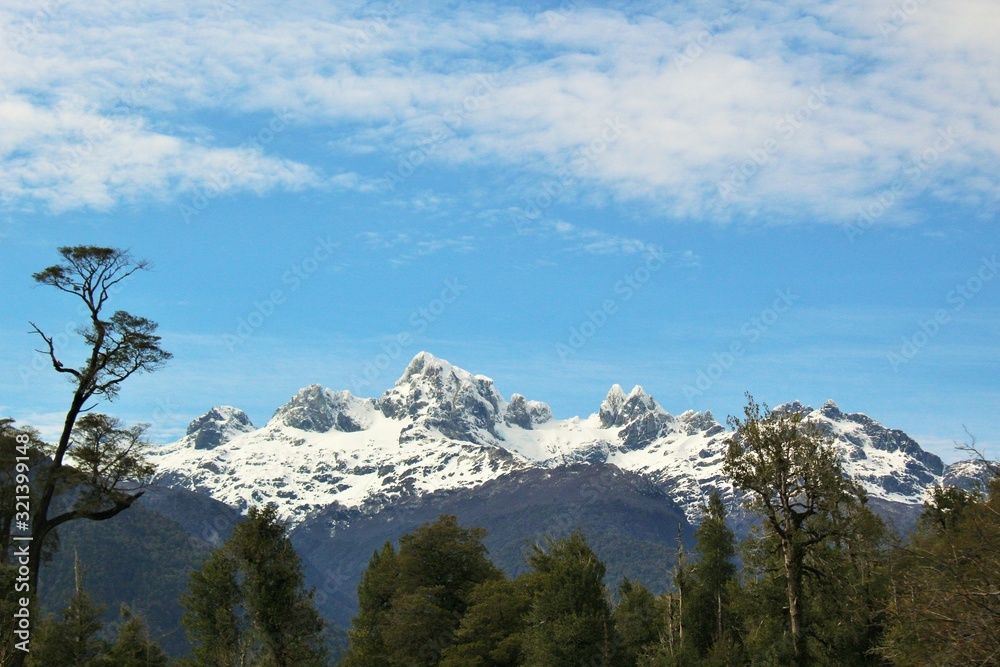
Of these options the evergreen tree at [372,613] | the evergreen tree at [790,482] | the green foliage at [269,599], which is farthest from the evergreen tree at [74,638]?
the evergreen tree at [790,482]

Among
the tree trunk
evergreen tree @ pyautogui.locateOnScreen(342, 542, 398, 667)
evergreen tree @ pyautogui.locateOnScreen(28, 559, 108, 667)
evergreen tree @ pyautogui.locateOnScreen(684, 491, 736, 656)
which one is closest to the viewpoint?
the tree trunk

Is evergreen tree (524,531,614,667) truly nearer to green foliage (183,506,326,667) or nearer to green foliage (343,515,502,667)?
green foliage (343,515,502,667)

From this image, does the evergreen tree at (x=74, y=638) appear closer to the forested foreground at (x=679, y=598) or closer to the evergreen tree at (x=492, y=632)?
the forested foreground at (x=679, y=598)

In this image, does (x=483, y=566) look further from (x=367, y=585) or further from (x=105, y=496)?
(x=105, y=496)

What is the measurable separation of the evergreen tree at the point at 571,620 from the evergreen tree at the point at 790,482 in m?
23.6

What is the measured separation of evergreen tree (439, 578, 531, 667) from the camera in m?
68.8

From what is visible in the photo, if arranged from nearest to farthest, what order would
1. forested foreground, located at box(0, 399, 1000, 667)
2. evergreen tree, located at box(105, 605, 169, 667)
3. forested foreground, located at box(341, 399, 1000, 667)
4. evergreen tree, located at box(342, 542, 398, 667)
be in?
forested foreground, located at box(341, 399, 1000, 667)
forested foreground, located at box(0, 399, 1000, 667)
evergreen tree, located at box(105, 605, 169, 667)
evergreen tree, located at box(342, 542, 398, 667)

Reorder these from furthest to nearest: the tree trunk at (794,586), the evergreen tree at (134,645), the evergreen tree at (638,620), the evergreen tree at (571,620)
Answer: the evergreen tree at (638,620) → the evergreen tree at (134,645) → the evergreen tree at (571,620) → the tree trunk at (794,586)

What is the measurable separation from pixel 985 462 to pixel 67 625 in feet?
169

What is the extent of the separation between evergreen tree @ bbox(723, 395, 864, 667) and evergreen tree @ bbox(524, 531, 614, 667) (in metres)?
23.6

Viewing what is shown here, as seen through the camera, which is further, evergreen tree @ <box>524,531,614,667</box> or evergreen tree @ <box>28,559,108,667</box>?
evergreen tree @ <box>524,531,614,667</box>

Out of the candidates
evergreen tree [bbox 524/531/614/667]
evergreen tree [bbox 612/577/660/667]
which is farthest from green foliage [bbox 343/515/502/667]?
evergreen tree [bbox 612/577/660/667]

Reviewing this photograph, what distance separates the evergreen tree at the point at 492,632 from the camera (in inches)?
2707

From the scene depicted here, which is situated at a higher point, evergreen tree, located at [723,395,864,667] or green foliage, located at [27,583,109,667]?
evergreen tree, located at [723,395,864,667]
